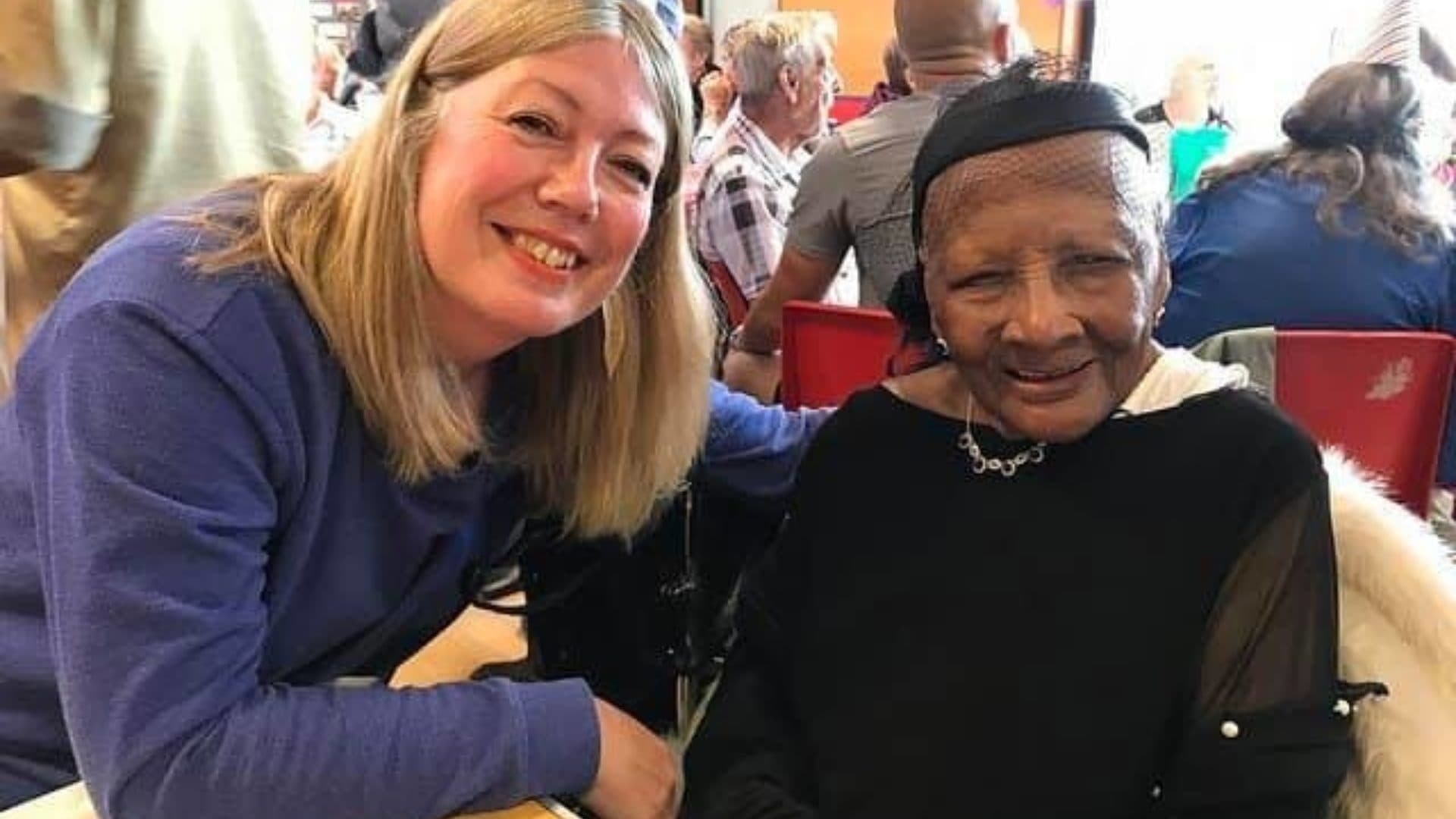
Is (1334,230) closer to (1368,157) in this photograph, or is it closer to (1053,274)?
(1368,157)

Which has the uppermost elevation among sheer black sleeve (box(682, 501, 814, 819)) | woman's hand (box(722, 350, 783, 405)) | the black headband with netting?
the black headband with netting

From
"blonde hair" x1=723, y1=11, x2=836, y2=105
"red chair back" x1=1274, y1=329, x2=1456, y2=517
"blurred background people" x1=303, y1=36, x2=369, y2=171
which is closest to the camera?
"blurred background people" x1=303, y1=36, x2=369, y2=171

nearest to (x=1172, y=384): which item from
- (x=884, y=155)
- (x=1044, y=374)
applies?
(x=1044, y=374)

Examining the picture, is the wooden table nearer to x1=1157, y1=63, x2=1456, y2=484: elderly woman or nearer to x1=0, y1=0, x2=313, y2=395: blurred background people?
x1=0, y1=0, x2=313, y2=395: blurred background people

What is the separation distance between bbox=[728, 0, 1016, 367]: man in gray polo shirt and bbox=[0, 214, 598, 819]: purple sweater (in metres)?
1.44

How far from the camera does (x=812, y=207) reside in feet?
8.23

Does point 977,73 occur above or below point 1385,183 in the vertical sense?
above

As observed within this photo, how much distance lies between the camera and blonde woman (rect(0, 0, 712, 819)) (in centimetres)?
94

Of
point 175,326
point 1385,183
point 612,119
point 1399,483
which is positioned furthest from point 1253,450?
point 1385,183

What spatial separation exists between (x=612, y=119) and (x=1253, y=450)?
58 cm

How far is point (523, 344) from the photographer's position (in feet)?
4.22

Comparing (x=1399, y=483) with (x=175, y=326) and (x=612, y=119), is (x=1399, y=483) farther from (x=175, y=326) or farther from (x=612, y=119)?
(x=175, y=326)

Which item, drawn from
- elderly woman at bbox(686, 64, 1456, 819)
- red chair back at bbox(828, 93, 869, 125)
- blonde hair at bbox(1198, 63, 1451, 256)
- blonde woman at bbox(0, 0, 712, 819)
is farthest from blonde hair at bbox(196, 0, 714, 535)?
red chair back at bbox(828, 93, 869, 125)

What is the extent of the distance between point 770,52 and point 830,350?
1.65 m
